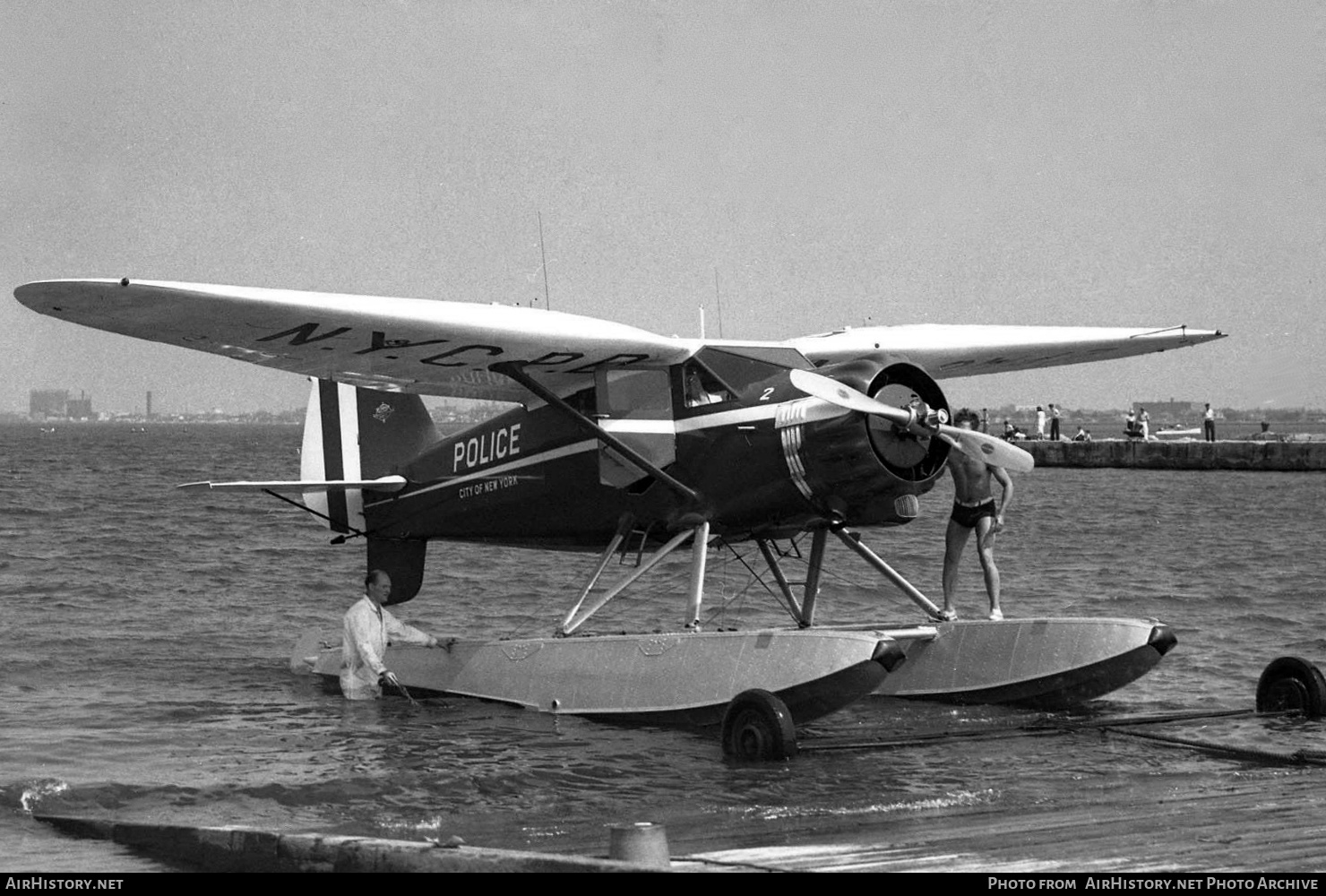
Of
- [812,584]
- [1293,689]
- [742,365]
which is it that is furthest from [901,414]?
[1293,689]

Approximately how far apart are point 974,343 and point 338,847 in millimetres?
8344

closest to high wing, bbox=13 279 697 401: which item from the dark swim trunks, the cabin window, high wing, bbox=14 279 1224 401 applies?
high wing, bbox=14 279 1224 401

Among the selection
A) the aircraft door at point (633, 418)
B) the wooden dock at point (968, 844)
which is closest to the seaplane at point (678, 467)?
the aircraft door at point (633, 418)

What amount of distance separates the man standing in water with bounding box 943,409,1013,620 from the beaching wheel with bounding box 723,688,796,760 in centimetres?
274

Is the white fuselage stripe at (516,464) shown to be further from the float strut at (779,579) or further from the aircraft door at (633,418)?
the float strut at (779,579)

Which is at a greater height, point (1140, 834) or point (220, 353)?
point (220, 353)

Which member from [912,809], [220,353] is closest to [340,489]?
[220,353]

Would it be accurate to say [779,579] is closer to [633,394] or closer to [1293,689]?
[633,394]

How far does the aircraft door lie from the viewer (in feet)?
37.3

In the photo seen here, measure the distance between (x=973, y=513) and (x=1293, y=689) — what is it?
2532mm

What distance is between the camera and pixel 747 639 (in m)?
10.2

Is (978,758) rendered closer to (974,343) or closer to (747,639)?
(747,639)

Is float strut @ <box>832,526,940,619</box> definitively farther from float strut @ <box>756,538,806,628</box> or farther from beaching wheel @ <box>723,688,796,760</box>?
beaching wheel @ <box>723,688,796,760</box>

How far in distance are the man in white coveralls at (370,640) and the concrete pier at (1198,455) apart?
50206 millimetres
